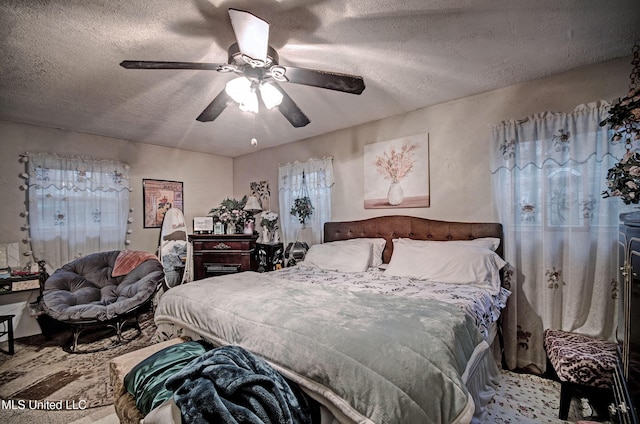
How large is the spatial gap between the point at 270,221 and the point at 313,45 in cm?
281

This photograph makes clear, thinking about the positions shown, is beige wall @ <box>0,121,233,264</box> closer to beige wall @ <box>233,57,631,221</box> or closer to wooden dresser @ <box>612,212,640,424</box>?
beige wall @ <box>233,57,631,221</box>

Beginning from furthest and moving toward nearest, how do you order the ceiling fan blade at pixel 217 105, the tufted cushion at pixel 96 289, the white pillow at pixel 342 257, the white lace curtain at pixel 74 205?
the white lace curtain at pixel 74 205 < the white pillow at pixel 342 257 < the tufted cushion at pixel 96 289 < the ceiling fan blade at pixel 217 105

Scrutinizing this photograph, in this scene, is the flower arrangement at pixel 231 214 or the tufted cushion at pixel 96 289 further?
the flower arrangement at pixel 231 214

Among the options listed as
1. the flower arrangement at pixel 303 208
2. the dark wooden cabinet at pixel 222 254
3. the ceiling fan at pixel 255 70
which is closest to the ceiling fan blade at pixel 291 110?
the ceiling fan at pixel 255 70

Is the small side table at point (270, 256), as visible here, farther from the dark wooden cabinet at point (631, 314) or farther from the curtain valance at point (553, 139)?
the dark wooden cabinet at point (631, 314)

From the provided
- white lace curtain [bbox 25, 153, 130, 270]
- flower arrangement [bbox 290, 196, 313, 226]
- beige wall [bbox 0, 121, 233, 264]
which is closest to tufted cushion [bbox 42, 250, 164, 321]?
white lace curtain [bbox 25, 153, 130, 270]

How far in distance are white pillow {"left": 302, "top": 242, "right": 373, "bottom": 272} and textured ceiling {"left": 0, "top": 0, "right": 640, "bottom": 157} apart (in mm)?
1515

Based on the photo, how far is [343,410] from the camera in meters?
1.04

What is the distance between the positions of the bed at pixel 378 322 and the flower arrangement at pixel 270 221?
1.51 m

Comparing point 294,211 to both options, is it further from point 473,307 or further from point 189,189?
point 473,307

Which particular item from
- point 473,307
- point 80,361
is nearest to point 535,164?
point 473,307

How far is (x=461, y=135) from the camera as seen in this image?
2.77 meters

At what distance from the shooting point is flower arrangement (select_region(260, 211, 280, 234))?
4.24 m

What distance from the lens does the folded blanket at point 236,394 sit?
954 millimetres
